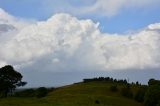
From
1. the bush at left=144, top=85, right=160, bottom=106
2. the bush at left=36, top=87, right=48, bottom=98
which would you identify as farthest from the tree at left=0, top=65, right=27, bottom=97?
the bush at left=144, top=85, right=160, bottom=106

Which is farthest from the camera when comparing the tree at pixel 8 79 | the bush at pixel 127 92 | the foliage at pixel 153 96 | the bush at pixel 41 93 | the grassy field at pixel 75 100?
the bush at pixel 127 92

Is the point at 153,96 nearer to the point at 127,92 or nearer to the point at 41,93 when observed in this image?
the point at 127,92

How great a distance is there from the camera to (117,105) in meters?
136

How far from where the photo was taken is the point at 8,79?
153 m

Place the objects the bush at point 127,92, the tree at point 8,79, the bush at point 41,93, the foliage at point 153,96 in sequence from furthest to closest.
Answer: the bush at point 127,92, the bush at point 41,93, the tree at point 8,79, the foliage at point 153,96

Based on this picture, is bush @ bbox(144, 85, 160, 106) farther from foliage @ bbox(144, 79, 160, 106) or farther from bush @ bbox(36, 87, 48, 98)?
bush @ bbox(36, 87, 48, 98)

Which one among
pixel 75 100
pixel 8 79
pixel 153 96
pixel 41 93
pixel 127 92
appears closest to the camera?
pixel 75 100

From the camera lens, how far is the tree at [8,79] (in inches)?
5930

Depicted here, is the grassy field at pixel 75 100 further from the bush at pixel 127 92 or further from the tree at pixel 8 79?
the tree at pixel 8 79

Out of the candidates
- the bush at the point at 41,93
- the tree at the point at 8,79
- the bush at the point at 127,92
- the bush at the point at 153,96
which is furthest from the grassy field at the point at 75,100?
the tree at the point at 8,79

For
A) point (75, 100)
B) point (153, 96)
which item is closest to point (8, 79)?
point (75, 100)

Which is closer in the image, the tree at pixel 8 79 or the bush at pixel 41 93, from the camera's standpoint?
the tree at pixel 8 79

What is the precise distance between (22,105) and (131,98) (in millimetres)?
91834

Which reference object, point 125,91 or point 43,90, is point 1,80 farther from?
point 125,91
